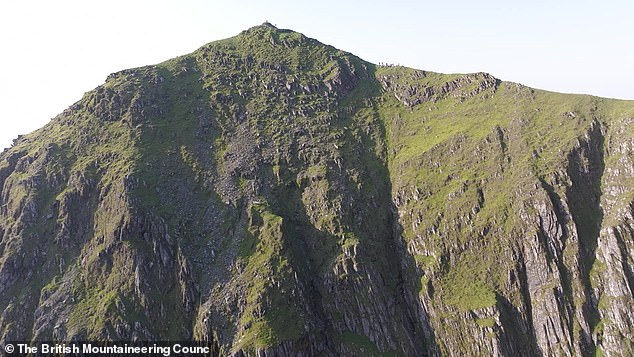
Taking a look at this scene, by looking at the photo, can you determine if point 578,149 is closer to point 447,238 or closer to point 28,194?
point 447,238

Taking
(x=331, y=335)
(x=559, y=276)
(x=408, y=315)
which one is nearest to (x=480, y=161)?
(x=559, y=276)

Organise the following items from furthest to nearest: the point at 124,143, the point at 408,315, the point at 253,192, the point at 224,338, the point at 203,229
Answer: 1. the point at 124,143
2. the point at 253,192
3. the point at 203,229
4. the point at 408,315
5. the point at 224,338

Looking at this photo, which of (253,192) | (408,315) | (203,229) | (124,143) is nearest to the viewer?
(408,315)

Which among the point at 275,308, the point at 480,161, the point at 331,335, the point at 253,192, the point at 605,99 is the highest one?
the point at 605,99

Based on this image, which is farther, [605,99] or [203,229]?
[605,99]

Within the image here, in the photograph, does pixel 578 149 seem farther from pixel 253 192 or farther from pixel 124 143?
pixel 124 143

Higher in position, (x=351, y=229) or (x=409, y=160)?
(x=409, y=160)
